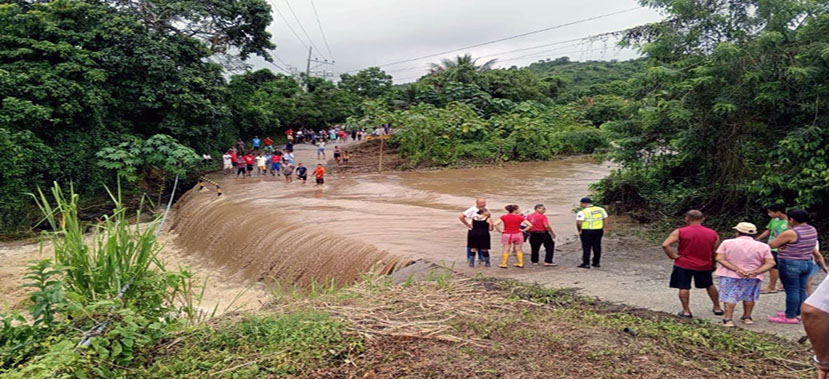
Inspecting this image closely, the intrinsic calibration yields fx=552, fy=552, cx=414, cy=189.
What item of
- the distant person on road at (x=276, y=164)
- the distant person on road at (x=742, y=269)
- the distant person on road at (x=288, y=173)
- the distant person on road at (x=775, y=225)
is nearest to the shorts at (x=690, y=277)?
the distant person on road at (x=742, y=269)

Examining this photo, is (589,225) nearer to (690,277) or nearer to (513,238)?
(513,238)

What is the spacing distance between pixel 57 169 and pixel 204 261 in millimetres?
8808

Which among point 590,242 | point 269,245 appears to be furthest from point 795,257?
point 269,245

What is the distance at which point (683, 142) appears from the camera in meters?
11.9

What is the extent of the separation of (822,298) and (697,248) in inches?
178

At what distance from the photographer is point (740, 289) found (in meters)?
6.25

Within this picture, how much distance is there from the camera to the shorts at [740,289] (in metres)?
6.22

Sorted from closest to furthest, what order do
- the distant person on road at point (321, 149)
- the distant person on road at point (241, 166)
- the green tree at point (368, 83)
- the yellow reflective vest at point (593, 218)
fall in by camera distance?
the yellow reflective vest at point (593, 218), the distant person on road at point (241, 166), the distant person on road at point (321, 149), the green tree at point (368, 83)

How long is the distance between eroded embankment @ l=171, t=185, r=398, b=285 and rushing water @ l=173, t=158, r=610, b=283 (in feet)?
0.09

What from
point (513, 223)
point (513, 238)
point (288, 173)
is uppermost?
point (288, 173)

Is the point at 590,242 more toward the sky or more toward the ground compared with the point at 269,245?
more toward the sky

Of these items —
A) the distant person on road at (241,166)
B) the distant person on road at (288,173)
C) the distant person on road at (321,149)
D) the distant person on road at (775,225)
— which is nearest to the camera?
the distant person on road at (775,225)

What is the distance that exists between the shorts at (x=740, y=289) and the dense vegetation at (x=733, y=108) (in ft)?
14.9

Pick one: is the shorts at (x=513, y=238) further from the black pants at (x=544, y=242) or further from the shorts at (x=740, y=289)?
the shorts at (x=740, y=289)
